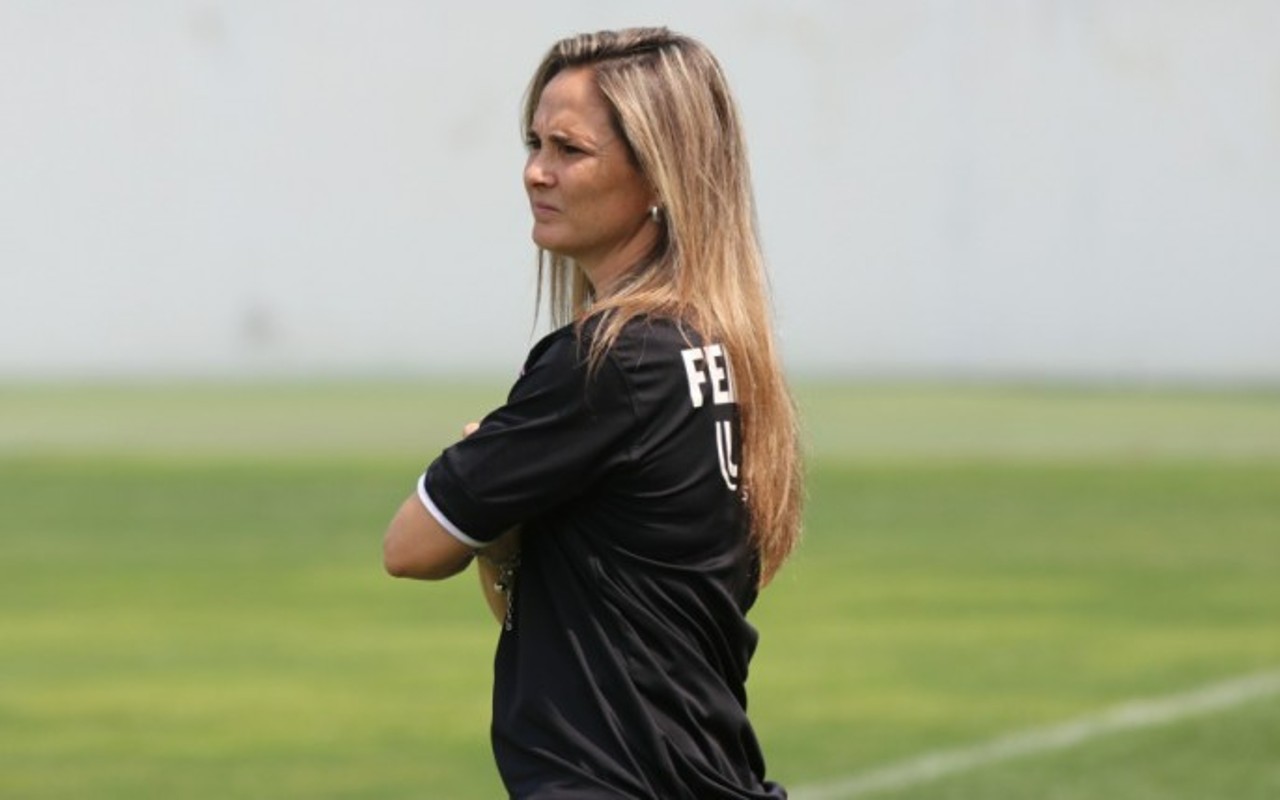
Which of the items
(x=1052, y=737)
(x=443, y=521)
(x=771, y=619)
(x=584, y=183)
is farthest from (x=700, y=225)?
(x=771, y=619)

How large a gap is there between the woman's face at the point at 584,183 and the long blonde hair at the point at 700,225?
0.7 inches

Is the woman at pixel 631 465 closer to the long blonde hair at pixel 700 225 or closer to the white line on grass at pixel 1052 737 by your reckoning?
the long blonde hair at pixel 700 225

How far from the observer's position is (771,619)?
12.2m

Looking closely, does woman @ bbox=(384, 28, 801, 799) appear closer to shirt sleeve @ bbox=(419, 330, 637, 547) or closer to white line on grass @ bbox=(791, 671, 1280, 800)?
shirt sleeve @ bbox=(419, 330, 637, 547)

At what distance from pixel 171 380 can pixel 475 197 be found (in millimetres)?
3464

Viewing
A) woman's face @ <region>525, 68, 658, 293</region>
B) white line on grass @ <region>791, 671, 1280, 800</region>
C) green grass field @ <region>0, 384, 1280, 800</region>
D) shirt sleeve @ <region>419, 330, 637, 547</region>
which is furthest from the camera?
green grass field @ <region>0, 384, 1280, 800</region>

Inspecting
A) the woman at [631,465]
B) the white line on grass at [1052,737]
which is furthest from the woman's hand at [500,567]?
the white line on grass at [1052,737]

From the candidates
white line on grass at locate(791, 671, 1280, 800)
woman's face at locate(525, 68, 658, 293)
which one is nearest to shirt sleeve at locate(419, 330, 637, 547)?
woman's face at locate(525, 68, 658, 293)

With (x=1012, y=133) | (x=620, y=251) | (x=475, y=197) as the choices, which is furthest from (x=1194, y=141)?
(x=620, y=251)

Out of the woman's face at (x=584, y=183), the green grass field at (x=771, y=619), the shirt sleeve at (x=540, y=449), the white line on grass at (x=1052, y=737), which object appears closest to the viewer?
the shirt sleeve at (x=540, y=449)

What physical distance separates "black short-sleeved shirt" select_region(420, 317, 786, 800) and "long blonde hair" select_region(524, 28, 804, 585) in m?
0.04

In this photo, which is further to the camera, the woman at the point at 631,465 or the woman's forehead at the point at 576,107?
the woman's forehead at the point at 576,107

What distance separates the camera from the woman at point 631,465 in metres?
3.35

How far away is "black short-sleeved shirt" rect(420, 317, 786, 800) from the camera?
131 inches
